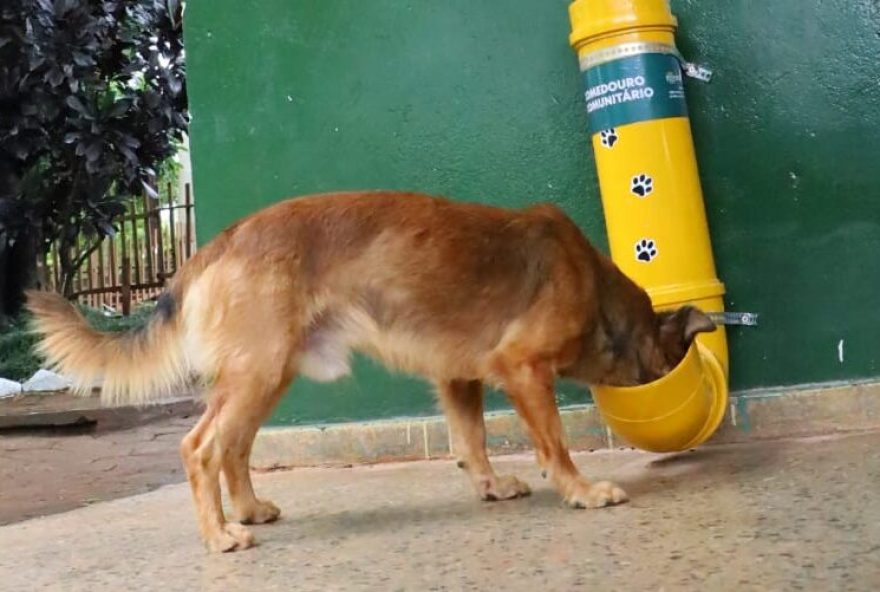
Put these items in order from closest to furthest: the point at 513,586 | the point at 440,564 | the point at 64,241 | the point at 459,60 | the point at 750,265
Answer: the point at 513,586 < the point at 440,564 < the point at 750,265 < the point at 459,60 < the point at 64,241

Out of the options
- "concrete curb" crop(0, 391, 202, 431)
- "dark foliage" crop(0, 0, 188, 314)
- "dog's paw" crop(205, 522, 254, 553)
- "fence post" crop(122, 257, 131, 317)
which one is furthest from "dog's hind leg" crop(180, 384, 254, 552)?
"fence post" crop(122, 257, 131, 317)

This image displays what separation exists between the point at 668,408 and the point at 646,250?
68cm

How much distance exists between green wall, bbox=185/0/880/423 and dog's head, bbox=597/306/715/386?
0.66 meters

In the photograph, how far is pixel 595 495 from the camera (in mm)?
3270

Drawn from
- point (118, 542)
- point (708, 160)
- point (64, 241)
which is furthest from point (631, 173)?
point (64, 241)

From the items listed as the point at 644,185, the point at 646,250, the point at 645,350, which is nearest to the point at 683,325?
the point at 645,350

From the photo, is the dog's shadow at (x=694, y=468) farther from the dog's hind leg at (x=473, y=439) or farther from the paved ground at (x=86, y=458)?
the paved ground at (x=86, y=458)

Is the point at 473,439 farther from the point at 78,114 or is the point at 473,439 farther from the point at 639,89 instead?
the point at 78,114

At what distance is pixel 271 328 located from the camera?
10.5 feet

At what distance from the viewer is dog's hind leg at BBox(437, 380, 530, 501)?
3.65m

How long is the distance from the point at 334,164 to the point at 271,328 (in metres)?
1.74

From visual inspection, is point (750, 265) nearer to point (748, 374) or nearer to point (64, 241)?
point (748, 374)

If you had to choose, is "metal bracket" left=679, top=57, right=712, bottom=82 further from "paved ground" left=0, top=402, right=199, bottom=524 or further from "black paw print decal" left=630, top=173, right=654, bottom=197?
"paved ground" left=0, top=402, right=199, bottom=524

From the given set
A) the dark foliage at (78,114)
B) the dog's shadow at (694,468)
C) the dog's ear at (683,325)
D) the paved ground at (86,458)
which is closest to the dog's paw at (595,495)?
the dog's shadow at (694,468)
